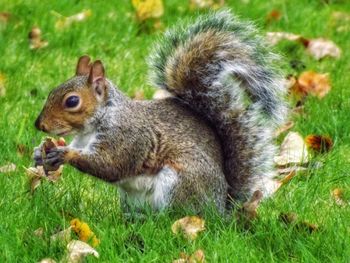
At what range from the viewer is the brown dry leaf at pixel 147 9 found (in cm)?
464

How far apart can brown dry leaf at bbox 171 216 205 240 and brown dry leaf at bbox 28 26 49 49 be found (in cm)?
180

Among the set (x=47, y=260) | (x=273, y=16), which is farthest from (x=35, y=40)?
(x=47, y=260)

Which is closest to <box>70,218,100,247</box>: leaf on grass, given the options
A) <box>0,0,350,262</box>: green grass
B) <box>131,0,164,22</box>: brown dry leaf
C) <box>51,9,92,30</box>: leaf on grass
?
<box>0,0,350,262</box>: green grass

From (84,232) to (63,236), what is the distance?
0.17 ft

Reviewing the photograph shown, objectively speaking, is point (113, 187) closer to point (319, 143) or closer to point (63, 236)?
point (63, 236)

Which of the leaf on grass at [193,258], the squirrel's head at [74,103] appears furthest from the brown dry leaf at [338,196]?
the squirrel's head at [74,103]

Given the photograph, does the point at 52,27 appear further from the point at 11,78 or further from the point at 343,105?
the point at 343,105

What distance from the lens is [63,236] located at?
98.8 inches

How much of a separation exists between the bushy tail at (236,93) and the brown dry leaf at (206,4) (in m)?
1.90

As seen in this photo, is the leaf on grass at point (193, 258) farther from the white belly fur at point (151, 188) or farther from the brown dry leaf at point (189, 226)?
the white belly fur at point (151, 188)

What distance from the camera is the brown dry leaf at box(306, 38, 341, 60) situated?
4.33 meters

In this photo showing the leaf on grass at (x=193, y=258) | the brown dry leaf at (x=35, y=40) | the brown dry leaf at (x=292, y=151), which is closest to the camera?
the leaf on grass at (x=193, y=258)

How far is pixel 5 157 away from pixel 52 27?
1.34 meters

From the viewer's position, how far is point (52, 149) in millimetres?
2711
